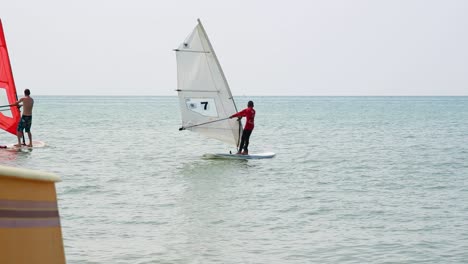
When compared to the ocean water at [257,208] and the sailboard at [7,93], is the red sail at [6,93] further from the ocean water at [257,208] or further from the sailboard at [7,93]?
the ocean water at [257,208]

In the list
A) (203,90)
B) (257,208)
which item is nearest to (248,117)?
(203,90)

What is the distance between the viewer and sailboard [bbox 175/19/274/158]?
21.0m

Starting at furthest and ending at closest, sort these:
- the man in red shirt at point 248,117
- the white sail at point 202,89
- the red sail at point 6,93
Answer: the red sail at point 6,93 < the white sail at point 202,89 < the man in red shirt at point 248,117

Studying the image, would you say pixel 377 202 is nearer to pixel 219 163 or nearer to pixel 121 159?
pixel 219 163

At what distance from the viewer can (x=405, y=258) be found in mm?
9086

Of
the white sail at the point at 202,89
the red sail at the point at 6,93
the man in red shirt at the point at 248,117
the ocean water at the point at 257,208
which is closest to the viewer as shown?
the ocean water at the point at 257,208

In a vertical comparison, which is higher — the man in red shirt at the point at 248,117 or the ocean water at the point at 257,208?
the man in red shirt at the point at 248,117

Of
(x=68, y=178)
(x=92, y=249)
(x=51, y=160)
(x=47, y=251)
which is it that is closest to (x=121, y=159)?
(x=51, y=160)

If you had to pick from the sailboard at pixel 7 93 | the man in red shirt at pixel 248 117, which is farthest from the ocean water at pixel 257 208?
the sailboard at pixel 7 93

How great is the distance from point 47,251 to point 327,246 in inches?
231

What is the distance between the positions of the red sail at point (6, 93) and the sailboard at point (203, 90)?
178 inches

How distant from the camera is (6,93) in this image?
2212cm

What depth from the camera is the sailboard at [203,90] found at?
21000mm

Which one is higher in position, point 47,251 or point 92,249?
point 47,251
